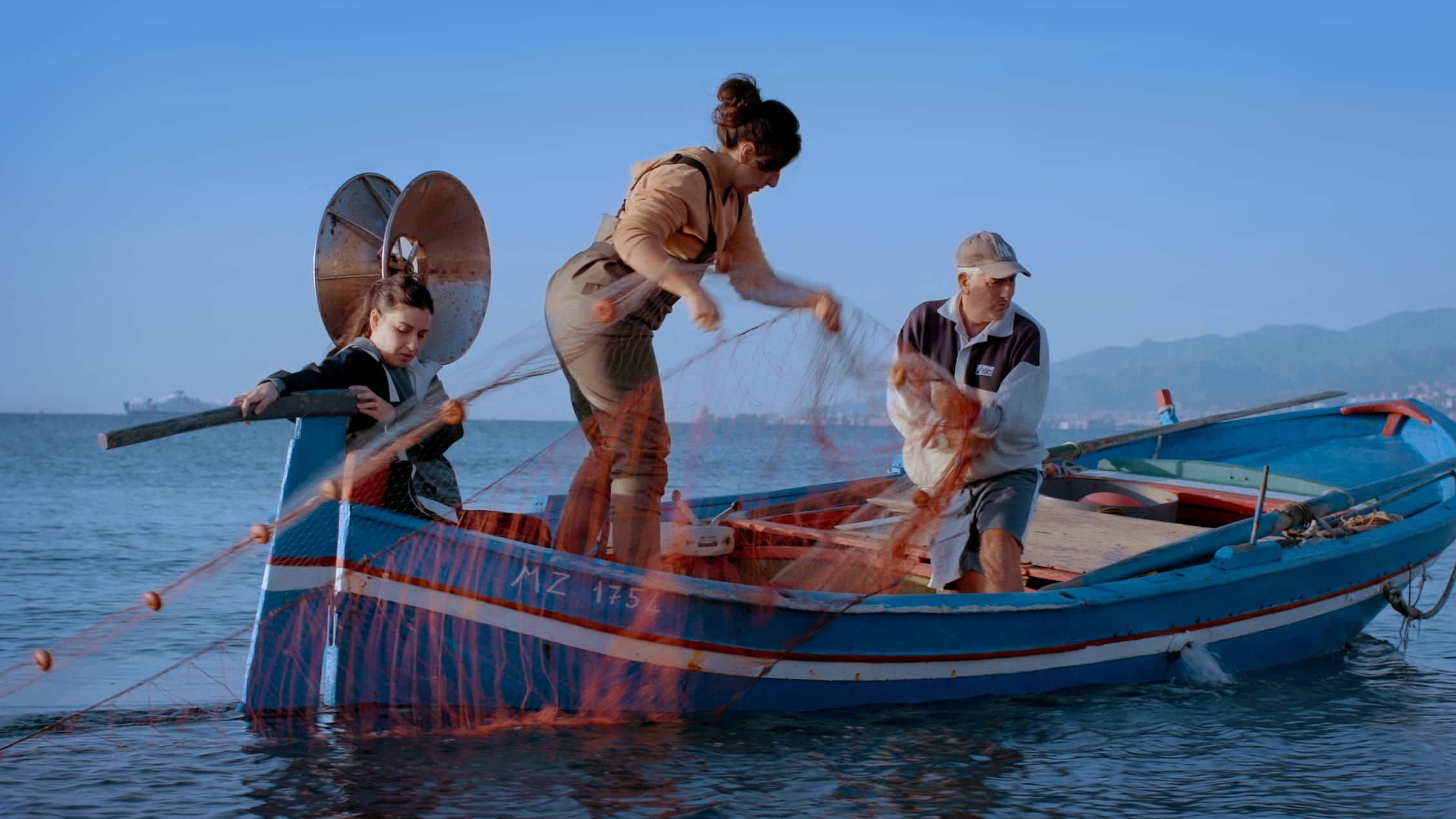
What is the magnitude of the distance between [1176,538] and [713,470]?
302cm

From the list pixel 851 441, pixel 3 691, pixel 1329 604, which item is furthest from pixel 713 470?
pixel 1329 604

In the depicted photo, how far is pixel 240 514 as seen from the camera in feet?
59.7

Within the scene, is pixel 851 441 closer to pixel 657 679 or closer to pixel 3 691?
pixel 657 679

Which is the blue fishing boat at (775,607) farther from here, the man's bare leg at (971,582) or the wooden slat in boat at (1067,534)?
the man's bare leg at (971,582)

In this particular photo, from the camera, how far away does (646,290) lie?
4242 mm

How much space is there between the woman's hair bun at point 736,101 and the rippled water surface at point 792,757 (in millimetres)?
1489

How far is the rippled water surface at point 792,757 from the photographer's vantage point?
4477mm

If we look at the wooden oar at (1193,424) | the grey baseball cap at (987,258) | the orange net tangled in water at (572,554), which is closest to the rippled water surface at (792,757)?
the orange net tangled in water at (572,554)

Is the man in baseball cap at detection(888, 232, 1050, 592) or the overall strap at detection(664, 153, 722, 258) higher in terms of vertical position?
the overall strap at detection(664, 153, 722, 258)

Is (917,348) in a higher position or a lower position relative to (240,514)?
higher

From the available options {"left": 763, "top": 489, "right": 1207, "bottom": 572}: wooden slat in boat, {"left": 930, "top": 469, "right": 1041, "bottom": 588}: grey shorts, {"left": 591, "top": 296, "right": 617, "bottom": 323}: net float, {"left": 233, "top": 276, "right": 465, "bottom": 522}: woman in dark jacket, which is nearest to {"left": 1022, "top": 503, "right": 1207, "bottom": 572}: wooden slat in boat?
{"left": 763, "top": 489, "right": 1207, "bottom": 572}: wooden slat in boat

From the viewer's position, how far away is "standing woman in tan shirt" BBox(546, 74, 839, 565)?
4148 mm

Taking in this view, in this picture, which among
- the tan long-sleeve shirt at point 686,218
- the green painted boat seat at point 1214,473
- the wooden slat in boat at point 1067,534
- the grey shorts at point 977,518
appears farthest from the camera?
the green painted boat seat at point 1214,473

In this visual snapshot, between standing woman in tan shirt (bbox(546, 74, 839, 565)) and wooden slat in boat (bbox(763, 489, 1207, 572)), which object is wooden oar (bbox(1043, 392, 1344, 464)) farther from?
standing woman in tan shirt (bbox(546, 74, 839, 565))
